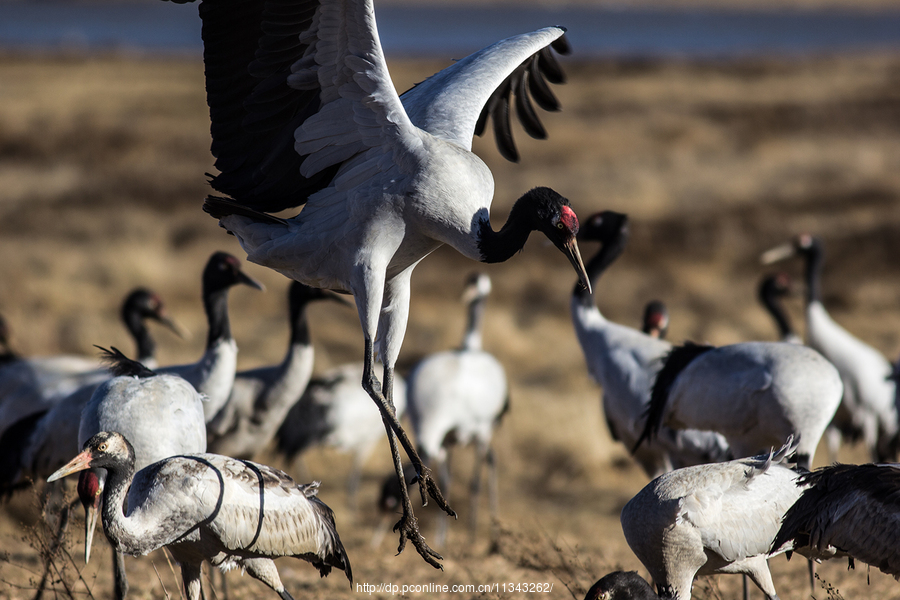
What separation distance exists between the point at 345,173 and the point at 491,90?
1121mm

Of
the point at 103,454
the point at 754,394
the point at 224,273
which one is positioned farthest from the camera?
the point at 224,273

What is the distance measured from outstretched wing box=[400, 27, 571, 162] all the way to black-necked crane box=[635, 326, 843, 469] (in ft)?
5.37

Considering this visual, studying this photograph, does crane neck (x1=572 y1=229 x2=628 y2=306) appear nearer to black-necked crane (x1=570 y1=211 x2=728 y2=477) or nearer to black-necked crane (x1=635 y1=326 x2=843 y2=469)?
black-necked crane (x1=570 y1=211 x2=728 y2=477)

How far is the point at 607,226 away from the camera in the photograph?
676cm

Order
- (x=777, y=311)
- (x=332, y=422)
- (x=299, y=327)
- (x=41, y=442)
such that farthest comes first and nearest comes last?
(x=777, y=311) → (x=332, y=422) → (x=299, y=327) → (x=41, y=442)

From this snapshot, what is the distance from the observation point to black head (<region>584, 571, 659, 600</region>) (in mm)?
3408

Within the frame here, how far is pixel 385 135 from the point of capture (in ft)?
13.6

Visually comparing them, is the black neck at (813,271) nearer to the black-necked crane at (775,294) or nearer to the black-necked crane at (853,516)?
the black-necked crane at (775,294)

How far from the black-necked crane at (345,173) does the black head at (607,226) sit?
228cm

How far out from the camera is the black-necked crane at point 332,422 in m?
7.88

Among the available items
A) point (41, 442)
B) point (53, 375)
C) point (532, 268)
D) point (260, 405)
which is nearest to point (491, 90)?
point (260, 405)

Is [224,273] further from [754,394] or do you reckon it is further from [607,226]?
[754,394]

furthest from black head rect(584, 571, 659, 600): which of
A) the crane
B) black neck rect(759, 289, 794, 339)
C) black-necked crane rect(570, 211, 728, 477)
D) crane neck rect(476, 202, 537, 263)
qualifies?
black neck rect(759, 289, 794, 339)

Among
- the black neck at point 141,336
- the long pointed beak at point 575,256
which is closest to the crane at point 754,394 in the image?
the long pointed beak at point 575,256
